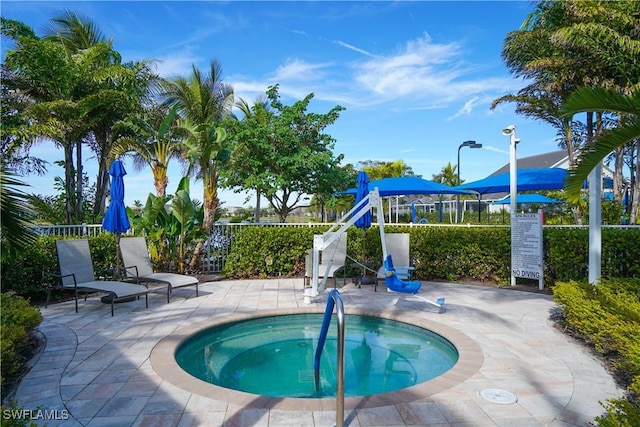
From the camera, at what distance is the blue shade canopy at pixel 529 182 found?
11717 mm

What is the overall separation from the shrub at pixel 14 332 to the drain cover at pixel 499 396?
437 cm

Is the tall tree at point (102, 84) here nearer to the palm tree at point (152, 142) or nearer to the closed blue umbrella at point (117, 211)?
the palm tree at point (152, 142)

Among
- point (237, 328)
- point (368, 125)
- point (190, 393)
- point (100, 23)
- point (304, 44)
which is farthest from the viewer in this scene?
point (368, 125)

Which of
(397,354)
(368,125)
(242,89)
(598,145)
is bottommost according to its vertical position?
(397,354)

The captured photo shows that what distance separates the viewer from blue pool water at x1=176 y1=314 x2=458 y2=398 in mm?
4508

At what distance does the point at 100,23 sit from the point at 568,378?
19.5 metres

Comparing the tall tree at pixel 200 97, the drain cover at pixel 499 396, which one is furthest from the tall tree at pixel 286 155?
the drain cover at pixel 499 396

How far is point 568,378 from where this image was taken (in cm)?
399

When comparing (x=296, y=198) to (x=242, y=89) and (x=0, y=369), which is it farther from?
(x=0, y=369)

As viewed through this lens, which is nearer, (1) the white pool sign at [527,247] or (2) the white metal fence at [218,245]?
(1) the white pool sign at [527,247]

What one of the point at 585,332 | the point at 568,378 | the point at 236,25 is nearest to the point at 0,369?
the point at 568,378

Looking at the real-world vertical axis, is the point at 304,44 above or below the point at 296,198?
above

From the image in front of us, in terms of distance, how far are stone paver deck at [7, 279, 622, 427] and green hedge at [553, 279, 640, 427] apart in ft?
0.70

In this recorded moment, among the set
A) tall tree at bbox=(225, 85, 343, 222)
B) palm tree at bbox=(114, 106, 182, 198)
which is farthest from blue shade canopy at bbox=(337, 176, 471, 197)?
palm tree at bbox=(114, 106, 182, 198)
